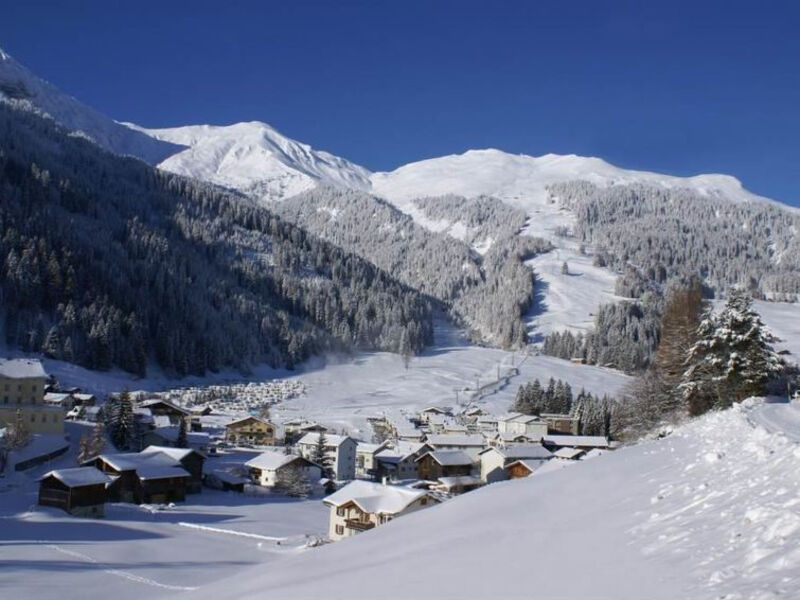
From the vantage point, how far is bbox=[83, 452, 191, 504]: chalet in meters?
46.2

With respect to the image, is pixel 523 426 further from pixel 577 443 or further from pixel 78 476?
pixel 78 476

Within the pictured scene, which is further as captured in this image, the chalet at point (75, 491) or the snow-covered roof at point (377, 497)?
the chalet at point (75, 491)

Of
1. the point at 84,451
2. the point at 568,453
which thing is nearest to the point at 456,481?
the point at 568,453

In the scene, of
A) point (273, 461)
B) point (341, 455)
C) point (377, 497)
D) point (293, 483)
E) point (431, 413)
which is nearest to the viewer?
point (377, 497)

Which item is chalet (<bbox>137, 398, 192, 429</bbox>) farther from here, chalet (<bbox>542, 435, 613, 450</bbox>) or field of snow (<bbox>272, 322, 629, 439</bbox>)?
chalet (<bbox>542, 435, 613, 450</bbox>)

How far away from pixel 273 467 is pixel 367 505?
882 inches

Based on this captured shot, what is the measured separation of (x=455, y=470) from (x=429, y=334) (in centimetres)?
10859

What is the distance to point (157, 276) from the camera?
134000 millimetres

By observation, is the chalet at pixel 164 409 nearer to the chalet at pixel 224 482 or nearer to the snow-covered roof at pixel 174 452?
the chalet at pixel 224 482

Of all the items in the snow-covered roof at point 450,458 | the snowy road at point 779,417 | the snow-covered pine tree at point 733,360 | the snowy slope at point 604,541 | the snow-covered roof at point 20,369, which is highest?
the snow-covered pine tree at point 733,360

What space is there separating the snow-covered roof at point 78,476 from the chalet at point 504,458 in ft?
107

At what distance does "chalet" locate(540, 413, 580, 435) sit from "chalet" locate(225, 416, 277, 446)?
116 feet

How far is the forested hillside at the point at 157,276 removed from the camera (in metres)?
108

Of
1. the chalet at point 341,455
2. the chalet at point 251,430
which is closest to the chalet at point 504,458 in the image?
the chalet at point 341,455
